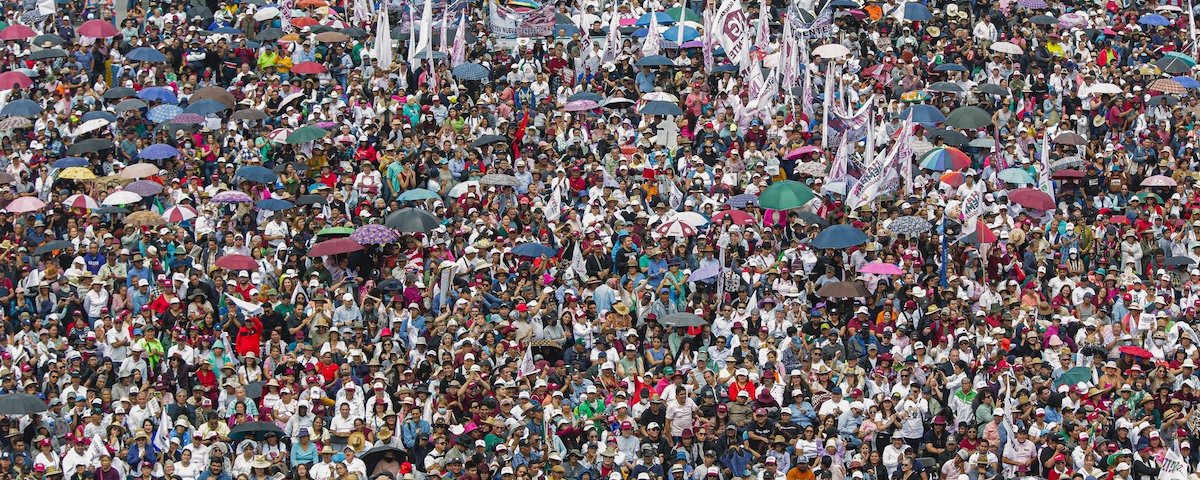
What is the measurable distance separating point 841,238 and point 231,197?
332 inches

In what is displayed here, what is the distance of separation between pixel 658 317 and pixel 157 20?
557 inches

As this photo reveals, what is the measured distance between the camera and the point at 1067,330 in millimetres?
35094

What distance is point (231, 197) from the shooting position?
37875 millimetres

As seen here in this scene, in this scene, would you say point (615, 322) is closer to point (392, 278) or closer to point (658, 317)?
point (658, 317)

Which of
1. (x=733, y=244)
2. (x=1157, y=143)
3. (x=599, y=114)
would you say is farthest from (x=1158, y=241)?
(x=599, y=114)

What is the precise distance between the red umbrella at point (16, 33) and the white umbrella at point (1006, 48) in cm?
1564

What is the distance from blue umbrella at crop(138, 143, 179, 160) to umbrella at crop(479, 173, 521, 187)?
189 inches

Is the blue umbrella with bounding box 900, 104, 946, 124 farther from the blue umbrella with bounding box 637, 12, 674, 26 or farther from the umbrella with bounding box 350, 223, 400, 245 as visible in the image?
the umbrella with bounding box 350, 223, 400, 245

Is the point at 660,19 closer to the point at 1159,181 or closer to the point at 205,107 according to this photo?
the point at 205,107

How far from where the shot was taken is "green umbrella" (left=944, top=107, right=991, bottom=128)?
4103cm

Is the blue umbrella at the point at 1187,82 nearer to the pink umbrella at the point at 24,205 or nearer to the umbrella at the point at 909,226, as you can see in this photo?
the umbrella at the point at 909,226

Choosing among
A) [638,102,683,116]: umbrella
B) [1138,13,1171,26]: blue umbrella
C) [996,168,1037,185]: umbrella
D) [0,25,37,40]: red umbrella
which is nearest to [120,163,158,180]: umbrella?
[0,25,37,40]: red umbrella

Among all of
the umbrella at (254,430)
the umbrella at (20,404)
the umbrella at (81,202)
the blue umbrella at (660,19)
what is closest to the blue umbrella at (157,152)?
the umbrella at (81,202)

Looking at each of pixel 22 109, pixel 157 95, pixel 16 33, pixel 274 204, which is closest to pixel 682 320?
pixel 274 204
